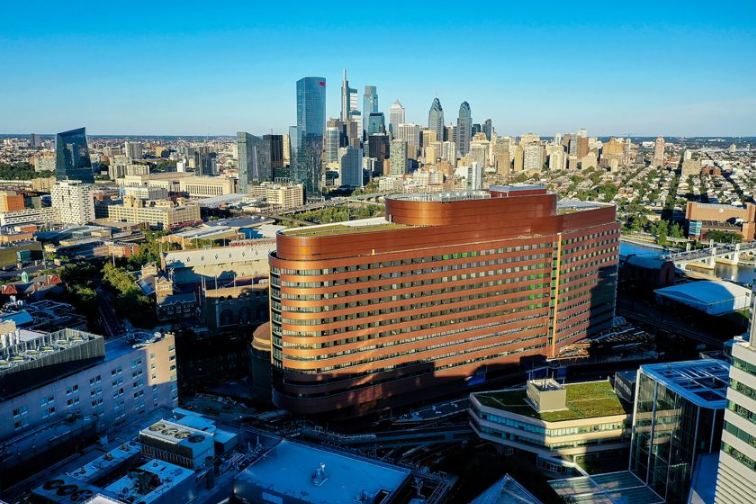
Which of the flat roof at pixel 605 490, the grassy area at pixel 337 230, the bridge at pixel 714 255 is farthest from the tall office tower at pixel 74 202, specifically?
the flat roof at pixel 605 490

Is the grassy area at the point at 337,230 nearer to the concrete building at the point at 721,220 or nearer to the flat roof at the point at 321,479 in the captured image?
the flat roof at the point at 321,479

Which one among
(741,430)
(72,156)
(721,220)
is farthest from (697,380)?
(72,156)

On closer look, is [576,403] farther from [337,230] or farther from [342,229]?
[342,229]

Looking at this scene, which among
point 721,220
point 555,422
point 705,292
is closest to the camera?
point 555,422

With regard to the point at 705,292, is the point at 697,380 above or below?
above

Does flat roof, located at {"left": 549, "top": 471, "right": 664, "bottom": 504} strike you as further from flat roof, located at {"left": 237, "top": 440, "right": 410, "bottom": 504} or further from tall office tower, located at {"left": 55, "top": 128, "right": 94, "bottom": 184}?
tall office tower, located at {"left": 55, "top": 128, "right": 94, "bottom": 184}

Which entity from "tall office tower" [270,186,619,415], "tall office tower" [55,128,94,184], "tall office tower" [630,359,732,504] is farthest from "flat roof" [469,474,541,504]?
"tall office tower" [55,128,94,184]

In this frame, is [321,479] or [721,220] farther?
[721,220]
